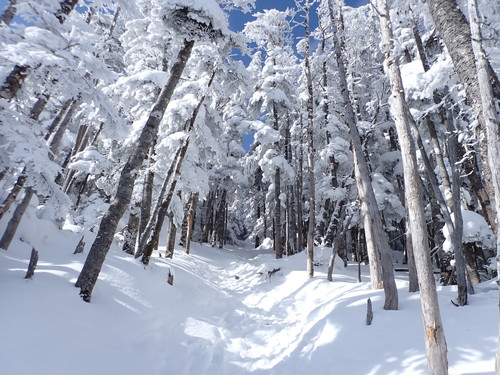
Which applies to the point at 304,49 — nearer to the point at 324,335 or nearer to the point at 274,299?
the point at 274,299

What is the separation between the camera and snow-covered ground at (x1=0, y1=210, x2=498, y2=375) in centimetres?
430

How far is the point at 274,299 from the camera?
10883 mm

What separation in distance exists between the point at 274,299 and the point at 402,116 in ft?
27.1

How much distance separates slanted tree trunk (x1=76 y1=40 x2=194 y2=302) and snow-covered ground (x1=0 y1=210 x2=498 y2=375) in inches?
13.6

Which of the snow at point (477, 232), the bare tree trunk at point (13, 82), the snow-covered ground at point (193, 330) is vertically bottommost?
the snow-covered ground at point (193, 330)

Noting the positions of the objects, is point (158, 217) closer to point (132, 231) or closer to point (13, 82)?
point (132, 231)

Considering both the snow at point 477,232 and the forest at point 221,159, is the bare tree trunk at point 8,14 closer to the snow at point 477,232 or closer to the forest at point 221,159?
the forest at point 221,159

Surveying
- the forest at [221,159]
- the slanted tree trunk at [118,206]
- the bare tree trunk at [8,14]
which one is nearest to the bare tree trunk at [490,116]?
the forest at [221,159]

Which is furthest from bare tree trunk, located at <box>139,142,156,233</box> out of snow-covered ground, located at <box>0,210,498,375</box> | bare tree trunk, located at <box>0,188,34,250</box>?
bare tree trunk, located at <box>0,188,34,250</box>

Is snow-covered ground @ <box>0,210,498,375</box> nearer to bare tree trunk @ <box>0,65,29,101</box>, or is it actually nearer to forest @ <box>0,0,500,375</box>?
forest @ <box>0,0,500,375</box>

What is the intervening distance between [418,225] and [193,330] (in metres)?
5.66

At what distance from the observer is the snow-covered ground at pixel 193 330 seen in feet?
14.1

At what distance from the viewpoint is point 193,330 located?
7.02 meters

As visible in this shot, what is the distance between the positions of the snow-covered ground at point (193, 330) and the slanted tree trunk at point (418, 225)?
501 millimetres
